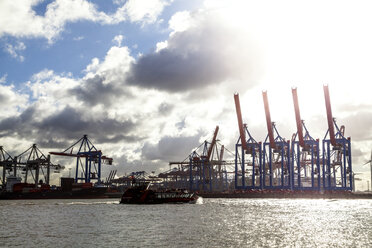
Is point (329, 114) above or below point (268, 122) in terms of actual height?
above

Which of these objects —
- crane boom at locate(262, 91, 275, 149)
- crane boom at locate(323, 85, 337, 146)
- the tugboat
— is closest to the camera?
the tugboat

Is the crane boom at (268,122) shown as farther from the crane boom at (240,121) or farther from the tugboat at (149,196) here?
the tugboat at (149,196)

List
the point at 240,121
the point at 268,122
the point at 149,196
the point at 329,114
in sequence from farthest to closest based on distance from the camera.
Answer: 1. the point at 240,121
2. the point at 268,122
3. the point at 329,114
4. the point at 149,196

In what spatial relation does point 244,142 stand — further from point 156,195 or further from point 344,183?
point 156,195

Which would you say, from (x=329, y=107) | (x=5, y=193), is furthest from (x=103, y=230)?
(x=5, y=193)

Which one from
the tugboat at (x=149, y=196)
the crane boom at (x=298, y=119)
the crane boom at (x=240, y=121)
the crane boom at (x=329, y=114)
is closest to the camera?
the tugboat at (x=149, y=196)

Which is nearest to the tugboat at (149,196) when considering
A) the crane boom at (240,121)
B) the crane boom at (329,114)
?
the crane boom at (240,121)

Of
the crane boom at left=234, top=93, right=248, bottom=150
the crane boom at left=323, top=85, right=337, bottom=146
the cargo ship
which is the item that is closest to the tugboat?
the crane boom at left=234, top=93, right=248, bottom=150

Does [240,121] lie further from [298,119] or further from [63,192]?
[63,192]

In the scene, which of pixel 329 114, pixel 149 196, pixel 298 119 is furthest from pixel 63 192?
pixel 329 114

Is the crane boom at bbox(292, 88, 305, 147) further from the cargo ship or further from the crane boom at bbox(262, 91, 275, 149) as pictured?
the cargo ship

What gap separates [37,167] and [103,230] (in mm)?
131101

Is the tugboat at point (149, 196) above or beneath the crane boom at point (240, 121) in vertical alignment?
beneath

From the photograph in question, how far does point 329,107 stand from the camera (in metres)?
124
